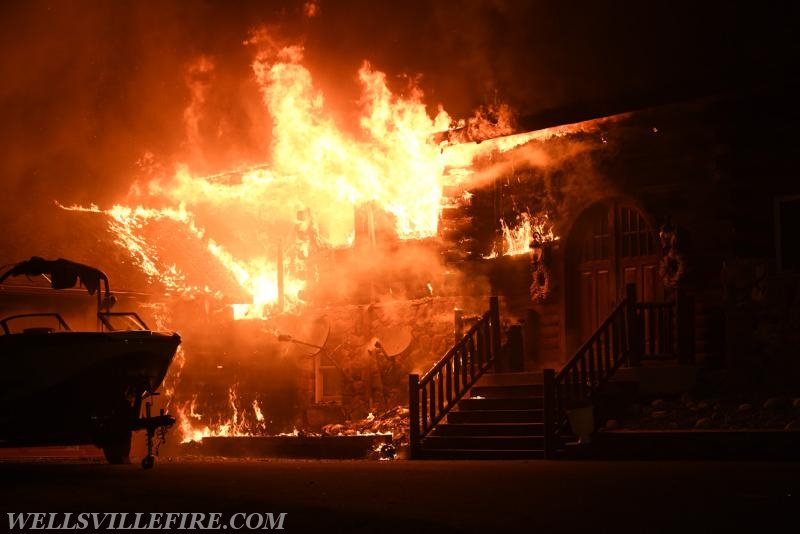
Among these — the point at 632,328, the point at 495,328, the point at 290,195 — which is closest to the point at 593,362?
the point at 632,328

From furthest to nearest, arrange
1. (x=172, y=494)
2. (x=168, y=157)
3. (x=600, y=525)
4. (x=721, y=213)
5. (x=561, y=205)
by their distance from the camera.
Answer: (x=168, y=157) → (x=561, y=205) → (x=721, y=213) → (x=172, y=494) → (x=600, y=525)

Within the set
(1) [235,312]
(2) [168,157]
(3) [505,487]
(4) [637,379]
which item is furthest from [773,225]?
(2) [168,157]

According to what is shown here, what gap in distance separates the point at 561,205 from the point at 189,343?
38.3 feet

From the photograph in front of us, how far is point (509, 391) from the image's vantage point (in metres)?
18.9

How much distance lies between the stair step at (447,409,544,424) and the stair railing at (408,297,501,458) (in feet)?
0.75

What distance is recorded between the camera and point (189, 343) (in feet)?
90.8

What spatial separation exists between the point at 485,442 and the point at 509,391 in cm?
189

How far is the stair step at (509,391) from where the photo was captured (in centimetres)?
1848

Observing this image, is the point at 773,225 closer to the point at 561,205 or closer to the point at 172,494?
the point at 561,205

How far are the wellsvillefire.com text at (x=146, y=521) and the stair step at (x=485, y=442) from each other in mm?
8450

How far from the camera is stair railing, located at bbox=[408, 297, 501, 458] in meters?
18.0

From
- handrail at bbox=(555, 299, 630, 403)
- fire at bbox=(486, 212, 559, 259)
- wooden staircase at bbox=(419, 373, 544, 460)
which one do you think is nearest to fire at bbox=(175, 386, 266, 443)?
fire at bbox=(486, 212, 559, 259)

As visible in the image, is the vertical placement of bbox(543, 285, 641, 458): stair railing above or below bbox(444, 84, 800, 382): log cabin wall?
below

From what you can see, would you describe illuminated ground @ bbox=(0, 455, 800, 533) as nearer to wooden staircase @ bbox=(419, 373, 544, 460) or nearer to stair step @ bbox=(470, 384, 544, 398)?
wooden staircase @ bbox=(419, 373, 544, 460)
